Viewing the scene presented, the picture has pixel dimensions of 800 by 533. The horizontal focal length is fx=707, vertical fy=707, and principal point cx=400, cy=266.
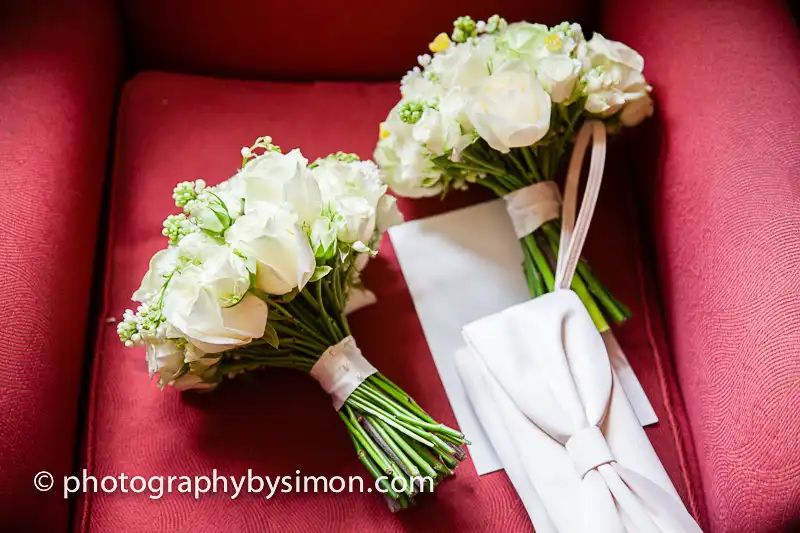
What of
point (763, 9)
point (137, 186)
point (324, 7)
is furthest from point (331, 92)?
point (763, 9)

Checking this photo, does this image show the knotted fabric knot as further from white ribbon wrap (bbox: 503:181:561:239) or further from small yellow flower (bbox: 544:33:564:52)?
small yellow flower (bbox: 544:33:564:52)

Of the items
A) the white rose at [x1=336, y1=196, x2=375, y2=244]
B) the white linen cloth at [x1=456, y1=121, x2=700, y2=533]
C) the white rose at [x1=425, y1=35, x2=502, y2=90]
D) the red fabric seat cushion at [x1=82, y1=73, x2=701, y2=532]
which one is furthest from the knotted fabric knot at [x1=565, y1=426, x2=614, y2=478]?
the white rose at [x1=425, y1=35, x2=502, y2=90]

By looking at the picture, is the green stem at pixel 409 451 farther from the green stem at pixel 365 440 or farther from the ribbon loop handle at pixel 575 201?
the ribbon loop handle at pixel 575 201

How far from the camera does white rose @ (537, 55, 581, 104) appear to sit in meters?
0.85

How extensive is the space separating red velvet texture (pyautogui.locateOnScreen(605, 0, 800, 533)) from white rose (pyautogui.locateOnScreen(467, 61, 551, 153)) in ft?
0.71

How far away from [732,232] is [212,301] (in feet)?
1.95

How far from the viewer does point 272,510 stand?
2.74 ft

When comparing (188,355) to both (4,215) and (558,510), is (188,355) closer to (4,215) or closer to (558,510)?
Answer: (4,215)

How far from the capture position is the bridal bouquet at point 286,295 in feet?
2.28

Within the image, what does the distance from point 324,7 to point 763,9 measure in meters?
0.63

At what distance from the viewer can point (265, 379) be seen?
3.03 ft

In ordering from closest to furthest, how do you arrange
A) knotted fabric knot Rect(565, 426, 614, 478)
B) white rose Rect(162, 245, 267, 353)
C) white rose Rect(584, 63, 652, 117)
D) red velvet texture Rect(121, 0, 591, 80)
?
1. white rose Rect(162, 245, 267, 353)
2. knotted fabric knot Rect(565, 426, 614, 478)
3. white rose Rect(584, 63, 652, 117)
4. red velvet texture Rect(121, 0, 591, 80)

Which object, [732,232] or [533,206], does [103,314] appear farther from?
[732,232]
